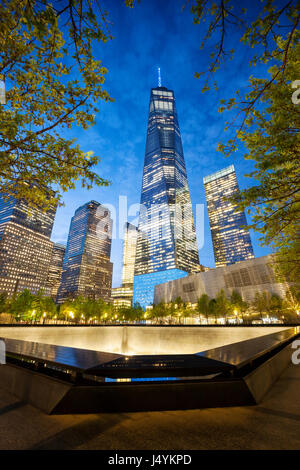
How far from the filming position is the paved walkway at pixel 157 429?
78.2 inches

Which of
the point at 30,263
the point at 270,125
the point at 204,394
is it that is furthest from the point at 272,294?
the point at 30,263

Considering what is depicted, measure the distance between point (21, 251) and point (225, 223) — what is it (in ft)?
535

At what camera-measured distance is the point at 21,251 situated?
444 feet

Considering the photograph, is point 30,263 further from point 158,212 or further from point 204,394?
point 204,394

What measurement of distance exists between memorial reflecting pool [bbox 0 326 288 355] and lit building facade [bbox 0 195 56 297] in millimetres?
109004

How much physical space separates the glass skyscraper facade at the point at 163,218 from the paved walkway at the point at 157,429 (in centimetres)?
13118

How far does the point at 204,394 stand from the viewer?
2.83m

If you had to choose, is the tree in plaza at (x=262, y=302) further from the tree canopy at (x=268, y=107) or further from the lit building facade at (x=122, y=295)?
the lit building facade at (x=122, y=295)

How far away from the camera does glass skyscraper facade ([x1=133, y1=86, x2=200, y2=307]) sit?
140 meters

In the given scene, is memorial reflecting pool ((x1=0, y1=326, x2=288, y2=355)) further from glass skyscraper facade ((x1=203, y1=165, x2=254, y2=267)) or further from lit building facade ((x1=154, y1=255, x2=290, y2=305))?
glass skyscraper facade ((x1=203, y1=165, x2=254, y2=267))

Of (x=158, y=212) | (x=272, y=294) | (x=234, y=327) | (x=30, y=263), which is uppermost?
(x=158, y=212)

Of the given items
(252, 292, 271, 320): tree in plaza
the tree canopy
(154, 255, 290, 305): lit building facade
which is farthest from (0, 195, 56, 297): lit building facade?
the tree canopy

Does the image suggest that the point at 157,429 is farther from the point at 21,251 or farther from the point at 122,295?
the point at 122,295
